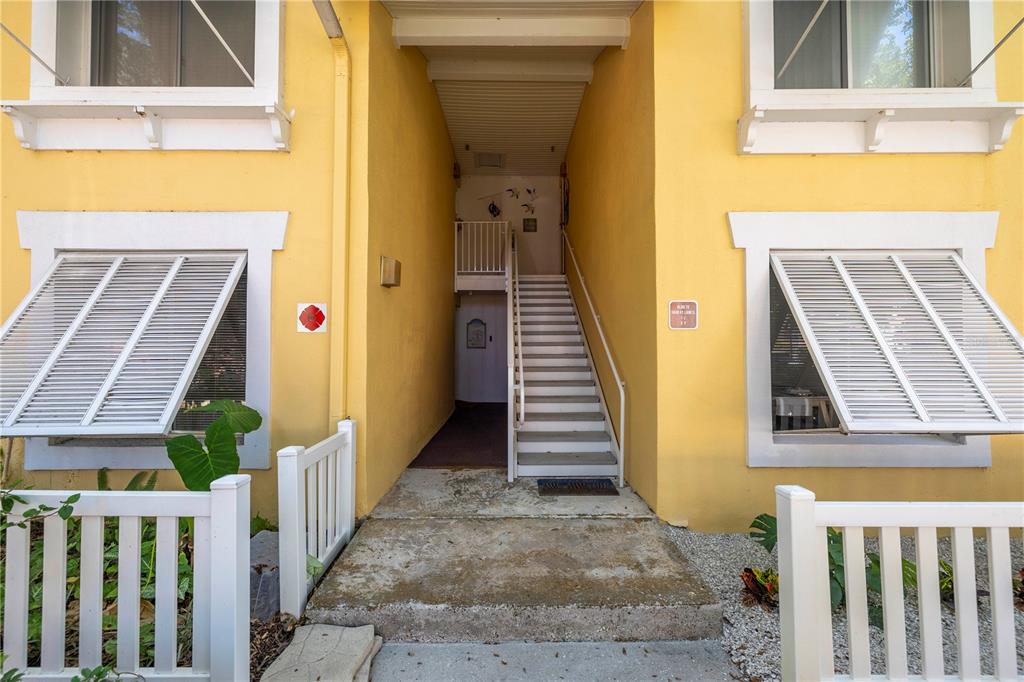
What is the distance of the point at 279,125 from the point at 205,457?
2.22m

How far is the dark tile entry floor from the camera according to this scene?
4.38m

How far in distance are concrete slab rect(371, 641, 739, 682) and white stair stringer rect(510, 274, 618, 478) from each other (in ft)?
5.99

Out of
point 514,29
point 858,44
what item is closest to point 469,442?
point 514,29

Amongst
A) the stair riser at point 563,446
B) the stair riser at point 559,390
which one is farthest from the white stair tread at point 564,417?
the stair riser at point 563,446

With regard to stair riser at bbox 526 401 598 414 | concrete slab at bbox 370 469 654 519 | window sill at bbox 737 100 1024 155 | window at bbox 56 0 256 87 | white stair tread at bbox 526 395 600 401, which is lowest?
concrete slab at bbox 370 469 654 519

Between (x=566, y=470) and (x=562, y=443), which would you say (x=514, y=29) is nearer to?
(x=562, y=443)

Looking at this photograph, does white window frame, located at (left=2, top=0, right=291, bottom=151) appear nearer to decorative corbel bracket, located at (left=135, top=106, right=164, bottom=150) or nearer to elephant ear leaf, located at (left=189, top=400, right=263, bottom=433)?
decorative corbel bracket, located at (left=135, top=106, right=164, bottom=150)

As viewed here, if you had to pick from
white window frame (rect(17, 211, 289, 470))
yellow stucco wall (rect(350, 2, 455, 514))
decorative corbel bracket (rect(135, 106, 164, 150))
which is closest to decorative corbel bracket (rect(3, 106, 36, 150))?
white window frame (rect(17, 211, 289, 470))

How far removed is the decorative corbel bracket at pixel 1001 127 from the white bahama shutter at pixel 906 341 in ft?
2.92

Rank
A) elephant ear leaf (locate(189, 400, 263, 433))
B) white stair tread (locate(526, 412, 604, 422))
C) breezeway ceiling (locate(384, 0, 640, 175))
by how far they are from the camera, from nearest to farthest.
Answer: elephant ear leaf (locate(189, 400, 263, 433)) < breezeway ceiling (locate(384, 0, 640, 175)) < white stair tread (locate(526, 412, 604, 422))

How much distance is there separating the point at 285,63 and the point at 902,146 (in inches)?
179

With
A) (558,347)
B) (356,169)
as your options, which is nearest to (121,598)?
(356,169)

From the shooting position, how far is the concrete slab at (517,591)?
2176 mm

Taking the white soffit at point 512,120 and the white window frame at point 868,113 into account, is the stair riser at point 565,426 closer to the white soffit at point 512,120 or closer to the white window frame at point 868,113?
the white window frame at point 868,113
